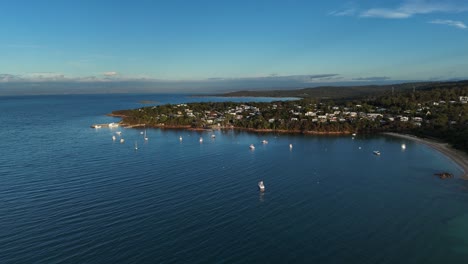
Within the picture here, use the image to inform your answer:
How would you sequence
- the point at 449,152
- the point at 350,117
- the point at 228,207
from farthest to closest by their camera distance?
the point at 350,117, the point at 449,152, the point at 228,207

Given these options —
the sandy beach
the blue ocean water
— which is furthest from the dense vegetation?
the blue ocean water

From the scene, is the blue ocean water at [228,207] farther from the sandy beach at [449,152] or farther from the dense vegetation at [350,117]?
the dense vegetation at [350,117]

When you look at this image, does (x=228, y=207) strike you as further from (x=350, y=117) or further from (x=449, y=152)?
(x=350, y=117)

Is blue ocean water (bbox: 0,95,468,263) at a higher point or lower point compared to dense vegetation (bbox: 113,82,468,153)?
lower

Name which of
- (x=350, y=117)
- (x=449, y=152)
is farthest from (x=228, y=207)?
(x=350, y=117)

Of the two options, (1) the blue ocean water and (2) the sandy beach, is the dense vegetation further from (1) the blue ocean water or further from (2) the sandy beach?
(1) the blue ocean water
